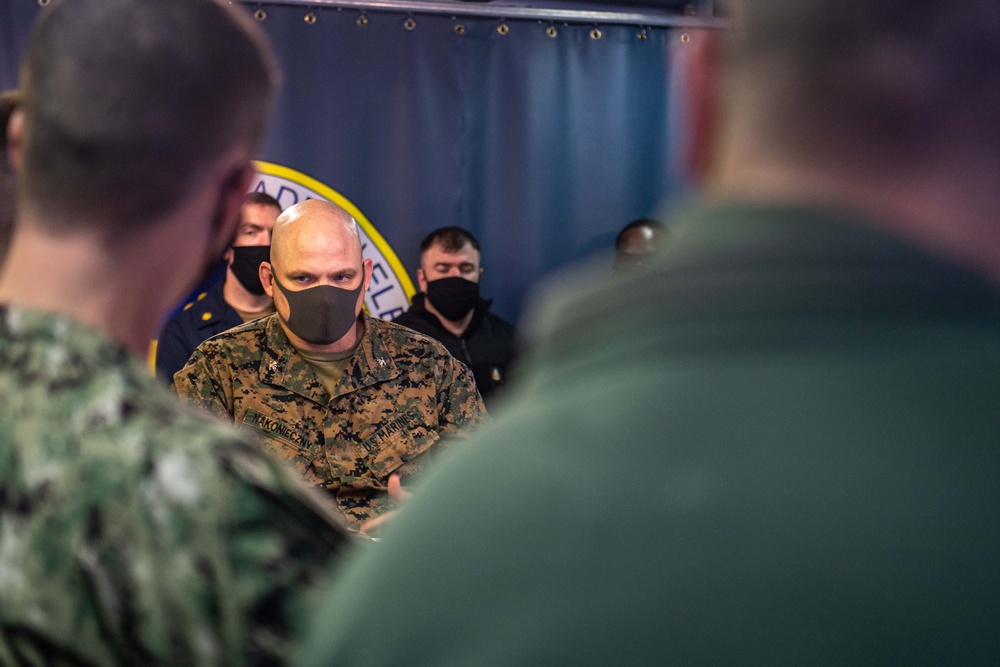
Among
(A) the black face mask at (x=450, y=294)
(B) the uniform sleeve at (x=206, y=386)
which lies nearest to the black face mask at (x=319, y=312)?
(B) the uniform sleeve at (x=206, y=386)

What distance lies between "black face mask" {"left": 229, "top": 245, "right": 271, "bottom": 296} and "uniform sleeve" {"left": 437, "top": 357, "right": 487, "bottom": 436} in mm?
1324

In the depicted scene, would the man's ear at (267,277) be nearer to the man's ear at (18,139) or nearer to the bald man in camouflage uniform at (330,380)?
the bald man in camouflage uniform at (330,380)

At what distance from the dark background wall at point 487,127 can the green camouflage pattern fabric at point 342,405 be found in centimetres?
162

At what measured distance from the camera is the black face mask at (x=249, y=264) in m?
3.81

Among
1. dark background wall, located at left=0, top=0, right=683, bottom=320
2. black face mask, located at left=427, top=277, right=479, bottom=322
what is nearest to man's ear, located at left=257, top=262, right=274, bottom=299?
black face mask, located at left=427, top=277, right=479, bottom=322

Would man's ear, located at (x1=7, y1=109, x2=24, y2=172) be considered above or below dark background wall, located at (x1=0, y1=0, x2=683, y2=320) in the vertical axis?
below

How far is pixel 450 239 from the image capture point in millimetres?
4133

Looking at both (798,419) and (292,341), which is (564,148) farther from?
(798,419)

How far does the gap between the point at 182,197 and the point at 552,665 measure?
0.59 meters

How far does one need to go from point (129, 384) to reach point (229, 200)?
0.20m

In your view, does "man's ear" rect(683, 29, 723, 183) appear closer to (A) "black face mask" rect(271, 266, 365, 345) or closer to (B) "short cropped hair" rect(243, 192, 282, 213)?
(A) "black face mask" rect(271, 266, 365, 345)

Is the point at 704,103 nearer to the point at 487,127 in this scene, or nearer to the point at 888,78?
the point at 888,78

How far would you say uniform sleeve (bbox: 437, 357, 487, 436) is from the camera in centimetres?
268

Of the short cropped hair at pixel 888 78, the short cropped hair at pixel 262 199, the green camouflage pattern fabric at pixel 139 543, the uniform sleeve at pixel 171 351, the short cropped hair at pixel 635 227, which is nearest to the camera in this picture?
the short cropped hair at pixel 888 78
